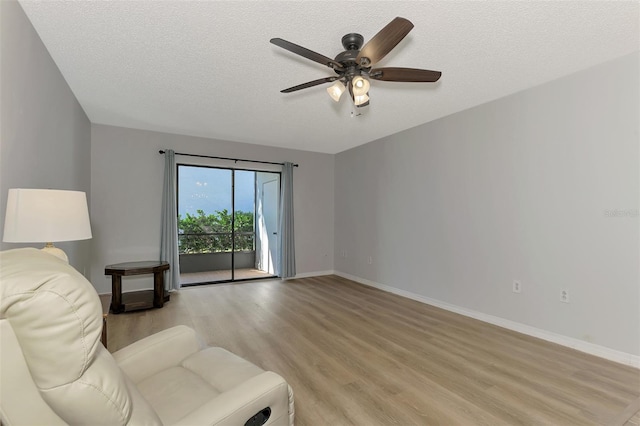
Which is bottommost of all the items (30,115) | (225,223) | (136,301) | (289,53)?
(136,301)

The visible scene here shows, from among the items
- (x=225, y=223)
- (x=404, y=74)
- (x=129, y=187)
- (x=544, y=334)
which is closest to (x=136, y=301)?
(x=129, y=187)

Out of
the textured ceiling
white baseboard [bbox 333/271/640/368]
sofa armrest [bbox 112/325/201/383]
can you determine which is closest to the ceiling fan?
the textured ceiling

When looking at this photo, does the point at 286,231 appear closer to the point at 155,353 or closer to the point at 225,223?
the point at 225,223

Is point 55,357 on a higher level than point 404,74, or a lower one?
lower

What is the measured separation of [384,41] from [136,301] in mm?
4281

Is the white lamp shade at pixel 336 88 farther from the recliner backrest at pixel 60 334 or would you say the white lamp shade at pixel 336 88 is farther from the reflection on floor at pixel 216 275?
the reflection on floor at pixel 216 275

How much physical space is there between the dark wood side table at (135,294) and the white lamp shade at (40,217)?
2.53 metres

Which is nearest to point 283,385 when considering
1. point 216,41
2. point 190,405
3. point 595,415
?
point 190,405

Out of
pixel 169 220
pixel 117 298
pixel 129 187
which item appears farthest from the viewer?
pixel 169 220

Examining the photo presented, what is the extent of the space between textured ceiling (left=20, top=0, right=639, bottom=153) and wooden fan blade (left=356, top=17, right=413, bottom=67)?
0.30 meters

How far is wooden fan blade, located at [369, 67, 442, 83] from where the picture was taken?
220cm

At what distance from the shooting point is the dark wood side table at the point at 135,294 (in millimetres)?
3920

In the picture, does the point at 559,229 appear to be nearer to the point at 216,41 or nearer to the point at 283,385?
the point at 283,385

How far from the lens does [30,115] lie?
2184 millimetres
